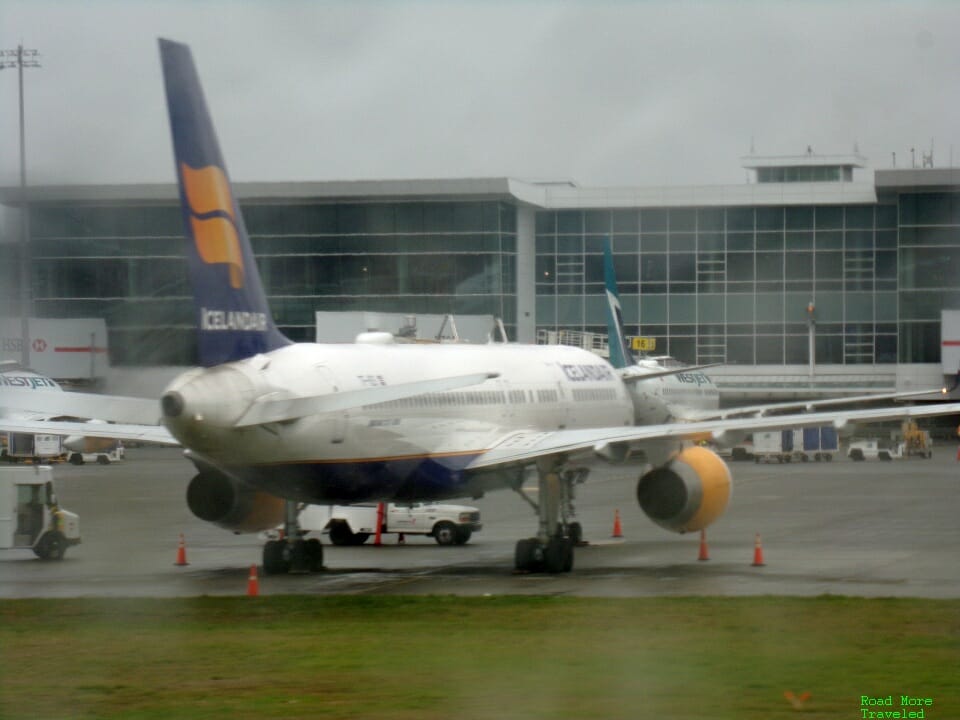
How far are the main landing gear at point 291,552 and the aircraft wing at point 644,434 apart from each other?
376 cm

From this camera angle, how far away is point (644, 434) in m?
29.1

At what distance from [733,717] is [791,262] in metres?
6.30

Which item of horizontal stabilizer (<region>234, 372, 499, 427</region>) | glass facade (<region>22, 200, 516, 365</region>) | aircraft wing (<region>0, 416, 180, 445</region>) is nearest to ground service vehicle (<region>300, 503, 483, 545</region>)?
aircraft wing (<region>0, 416, 180, 445</region>)

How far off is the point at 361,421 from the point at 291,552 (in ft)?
13.6

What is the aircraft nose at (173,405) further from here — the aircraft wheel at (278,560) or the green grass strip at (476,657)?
the aircraft wheel at (278,560)

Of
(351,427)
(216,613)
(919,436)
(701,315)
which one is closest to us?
(701,315)

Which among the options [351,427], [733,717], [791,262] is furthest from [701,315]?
[351,427]

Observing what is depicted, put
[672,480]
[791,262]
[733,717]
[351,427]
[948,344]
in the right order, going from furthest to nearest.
A: [672,480]
[351,427]
[791,262]
[948,344]
[733,717]

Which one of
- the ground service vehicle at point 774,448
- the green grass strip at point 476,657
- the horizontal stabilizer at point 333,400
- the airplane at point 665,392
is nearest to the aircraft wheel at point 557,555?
the airplane at point 665,392

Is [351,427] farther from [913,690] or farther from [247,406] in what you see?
[913,690]

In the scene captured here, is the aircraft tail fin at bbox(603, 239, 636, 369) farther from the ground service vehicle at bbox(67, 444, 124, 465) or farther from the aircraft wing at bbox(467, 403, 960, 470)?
the ground service vehicle at bbox(67, 444, 124, 465)

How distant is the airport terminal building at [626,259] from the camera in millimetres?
15102

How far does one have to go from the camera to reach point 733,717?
13719mm

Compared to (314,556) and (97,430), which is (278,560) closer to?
(314,556)
